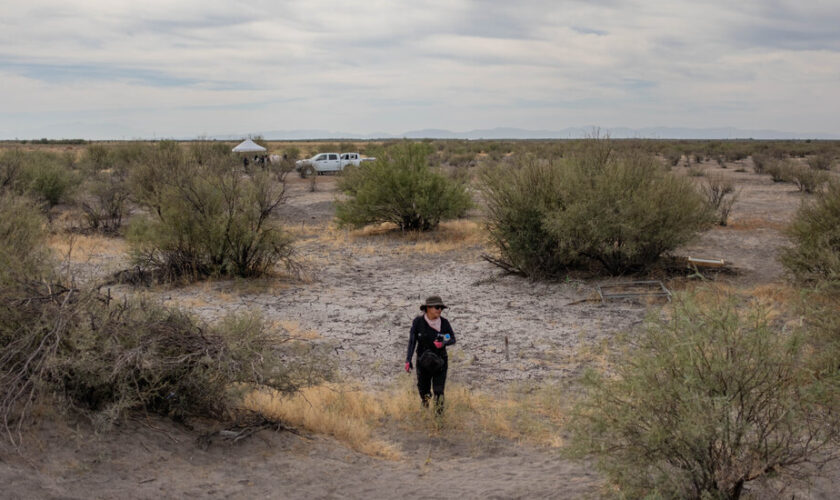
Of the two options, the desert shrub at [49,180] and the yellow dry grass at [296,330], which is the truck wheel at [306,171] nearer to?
the desert shrub at [49,180]

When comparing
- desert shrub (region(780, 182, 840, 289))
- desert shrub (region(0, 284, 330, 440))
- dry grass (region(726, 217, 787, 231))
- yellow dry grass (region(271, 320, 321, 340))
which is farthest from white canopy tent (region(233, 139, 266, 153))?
desert shrub (region(0, 284, 330, 440))

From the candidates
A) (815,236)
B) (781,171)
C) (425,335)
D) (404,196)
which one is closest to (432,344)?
(425,335)

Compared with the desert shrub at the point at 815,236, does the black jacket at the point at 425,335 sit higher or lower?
lower

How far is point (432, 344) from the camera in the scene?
6.88 metres

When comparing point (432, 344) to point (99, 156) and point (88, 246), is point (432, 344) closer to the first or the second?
point (88, 246)

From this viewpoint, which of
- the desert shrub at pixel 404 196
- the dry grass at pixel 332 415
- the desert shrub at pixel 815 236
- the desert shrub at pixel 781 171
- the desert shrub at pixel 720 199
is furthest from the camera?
the desert shrub at pixel 781 171

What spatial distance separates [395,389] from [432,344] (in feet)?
5.10

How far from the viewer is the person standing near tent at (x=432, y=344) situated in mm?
6836

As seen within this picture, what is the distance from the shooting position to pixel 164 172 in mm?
21375

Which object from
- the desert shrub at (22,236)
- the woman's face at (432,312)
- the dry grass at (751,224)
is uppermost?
the desert shrub at (22,236)

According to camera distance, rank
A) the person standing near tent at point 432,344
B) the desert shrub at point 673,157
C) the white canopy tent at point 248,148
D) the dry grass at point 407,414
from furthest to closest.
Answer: the desert shrub at point 673,157 → the white canopy tent at point 248,148 → the person standing near tent at point 432,344 → the dry grass at point 407,414

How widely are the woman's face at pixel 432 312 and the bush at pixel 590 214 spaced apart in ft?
22.0

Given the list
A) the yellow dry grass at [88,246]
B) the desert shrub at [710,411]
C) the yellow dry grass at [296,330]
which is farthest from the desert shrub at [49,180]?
the desert shrub at [710,411]

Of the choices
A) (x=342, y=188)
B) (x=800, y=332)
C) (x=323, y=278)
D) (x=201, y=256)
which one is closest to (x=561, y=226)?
(x=323, y=278)
